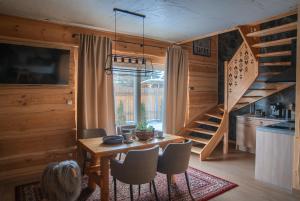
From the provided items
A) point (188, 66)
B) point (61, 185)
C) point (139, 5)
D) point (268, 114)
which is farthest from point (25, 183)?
point (268, 114)

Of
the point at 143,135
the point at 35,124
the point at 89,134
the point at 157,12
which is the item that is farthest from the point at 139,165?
the point at 157,12

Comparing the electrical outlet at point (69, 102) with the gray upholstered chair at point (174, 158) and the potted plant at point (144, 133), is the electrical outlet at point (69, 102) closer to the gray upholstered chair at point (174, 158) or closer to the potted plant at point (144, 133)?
the potted plant at point (144, 133)

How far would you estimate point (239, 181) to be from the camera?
3.30 metres

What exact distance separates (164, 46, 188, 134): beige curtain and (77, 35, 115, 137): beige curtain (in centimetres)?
133

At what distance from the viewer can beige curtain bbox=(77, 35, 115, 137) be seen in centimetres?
363

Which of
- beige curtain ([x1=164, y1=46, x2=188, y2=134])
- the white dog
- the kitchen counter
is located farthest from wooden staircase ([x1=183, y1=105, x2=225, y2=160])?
the white dog

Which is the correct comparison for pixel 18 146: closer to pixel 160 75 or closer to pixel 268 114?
pixel 160 75

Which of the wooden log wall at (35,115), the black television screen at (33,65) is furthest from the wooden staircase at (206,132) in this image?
the black television screen at (33,65)

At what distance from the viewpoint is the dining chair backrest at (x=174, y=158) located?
101 inches

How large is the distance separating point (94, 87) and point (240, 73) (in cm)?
284

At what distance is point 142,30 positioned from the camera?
4.06m

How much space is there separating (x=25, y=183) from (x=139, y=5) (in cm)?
301

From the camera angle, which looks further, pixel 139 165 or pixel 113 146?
pixel 113 146

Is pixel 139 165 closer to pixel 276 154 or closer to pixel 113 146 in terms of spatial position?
pixel 113 146
